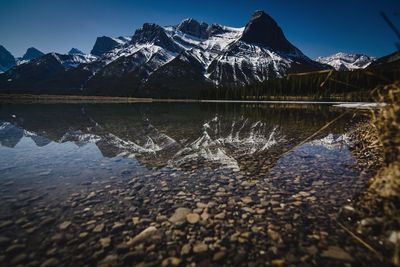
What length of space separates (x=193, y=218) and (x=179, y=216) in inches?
15.6

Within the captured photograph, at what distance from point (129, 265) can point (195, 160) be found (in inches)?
293

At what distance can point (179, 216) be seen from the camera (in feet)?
19.5

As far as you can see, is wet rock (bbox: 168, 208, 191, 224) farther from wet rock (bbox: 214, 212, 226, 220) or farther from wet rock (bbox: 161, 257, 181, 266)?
wet rock (bbox: 161, 257, 181, 266)

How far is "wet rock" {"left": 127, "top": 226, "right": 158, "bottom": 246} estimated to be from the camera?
4898 millimetres

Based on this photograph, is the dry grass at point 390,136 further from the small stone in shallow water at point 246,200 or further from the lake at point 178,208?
the small stone in shallow water at point 246,200

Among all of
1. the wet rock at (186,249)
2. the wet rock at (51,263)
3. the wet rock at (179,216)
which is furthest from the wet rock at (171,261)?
the wet rock at (51,263)

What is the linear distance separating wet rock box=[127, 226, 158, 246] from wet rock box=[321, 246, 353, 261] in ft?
11.8

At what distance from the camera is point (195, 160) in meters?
11.5

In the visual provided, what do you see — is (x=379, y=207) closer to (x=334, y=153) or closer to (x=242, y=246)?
(x=242, y=246)

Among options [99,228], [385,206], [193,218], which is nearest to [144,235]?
[99,228]

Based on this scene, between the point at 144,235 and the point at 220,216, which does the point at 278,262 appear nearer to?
the point at 220,216

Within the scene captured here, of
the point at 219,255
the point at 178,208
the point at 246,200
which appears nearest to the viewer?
the point at 219,255

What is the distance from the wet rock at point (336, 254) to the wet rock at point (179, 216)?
126 inches

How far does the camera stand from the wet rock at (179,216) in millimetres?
5703
